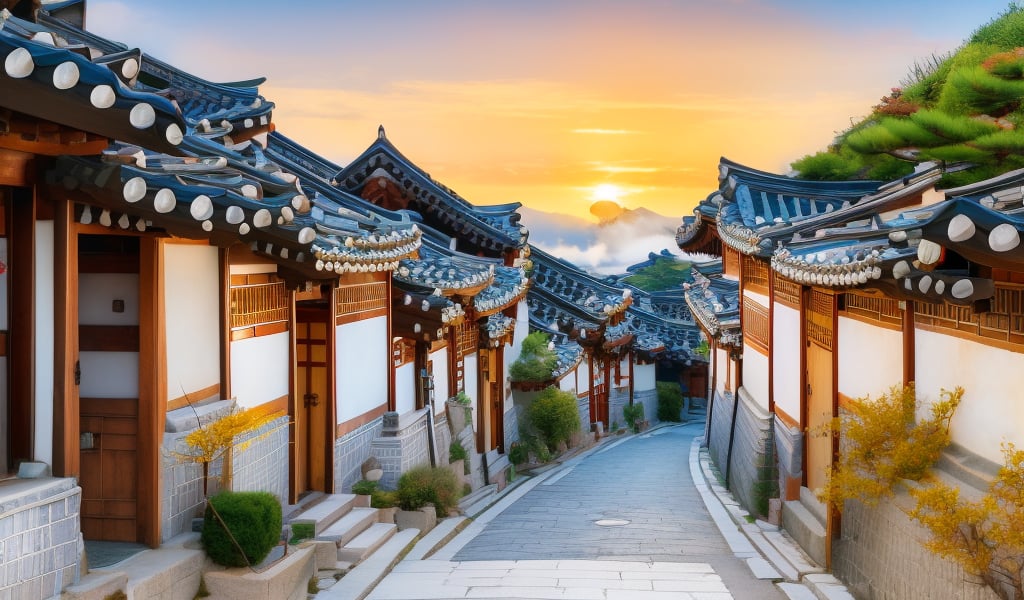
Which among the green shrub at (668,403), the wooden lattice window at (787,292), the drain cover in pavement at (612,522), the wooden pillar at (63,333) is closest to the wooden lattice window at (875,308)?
the wooden lattice window at (787,292)

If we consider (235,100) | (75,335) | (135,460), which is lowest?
(135,460)

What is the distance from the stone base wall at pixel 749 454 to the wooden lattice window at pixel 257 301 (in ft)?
27.1

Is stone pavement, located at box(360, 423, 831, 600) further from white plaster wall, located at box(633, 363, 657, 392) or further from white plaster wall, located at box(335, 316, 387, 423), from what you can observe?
white plaster wall, located at box(633, 363, 657, 392)

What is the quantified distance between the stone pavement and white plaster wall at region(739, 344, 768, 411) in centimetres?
216

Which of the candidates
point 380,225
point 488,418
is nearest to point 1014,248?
point 380,225

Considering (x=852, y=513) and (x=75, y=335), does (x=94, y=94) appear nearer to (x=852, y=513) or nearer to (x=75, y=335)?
(x=75, y=335)

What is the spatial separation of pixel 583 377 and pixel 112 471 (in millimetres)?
25050

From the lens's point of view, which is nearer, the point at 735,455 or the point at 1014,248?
the point at 1014,248

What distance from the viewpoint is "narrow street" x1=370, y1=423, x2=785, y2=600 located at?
34.6 feet

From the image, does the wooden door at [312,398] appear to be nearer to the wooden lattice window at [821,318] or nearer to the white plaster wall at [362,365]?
the white plaster wall at [362,365]

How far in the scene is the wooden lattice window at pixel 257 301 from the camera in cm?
1040

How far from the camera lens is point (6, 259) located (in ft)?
22.9

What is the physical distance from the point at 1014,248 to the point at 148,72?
14479 mm

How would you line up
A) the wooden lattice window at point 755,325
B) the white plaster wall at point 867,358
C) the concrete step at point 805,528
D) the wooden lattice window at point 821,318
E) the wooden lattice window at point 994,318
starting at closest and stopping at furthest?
the wooden lattice window at point 994,318 → the white plaster wall at point 867,358 → the concrete step at point 805,528 → the wooden lattice window at point 821,318 → the wooden lattice window at point 755,325
